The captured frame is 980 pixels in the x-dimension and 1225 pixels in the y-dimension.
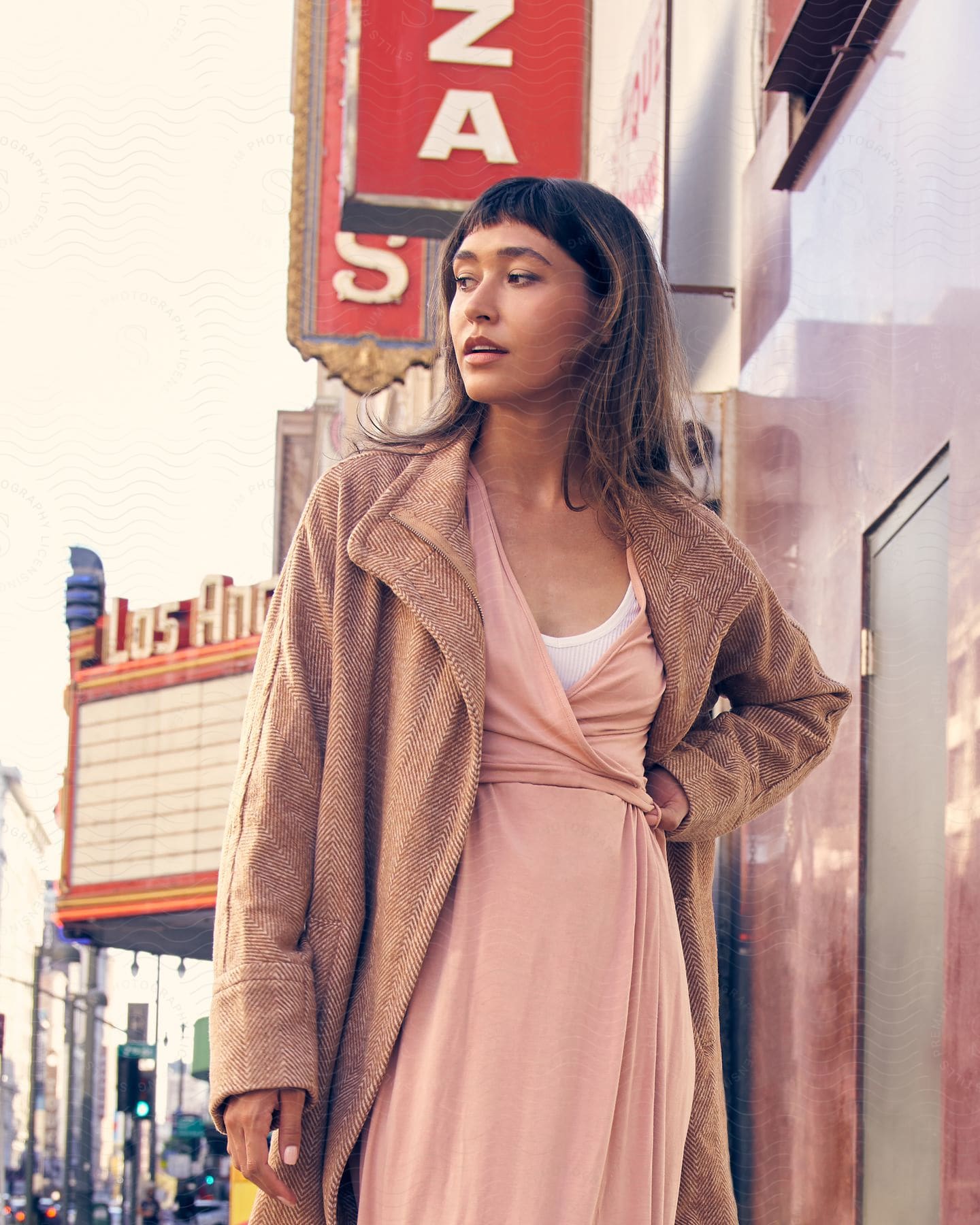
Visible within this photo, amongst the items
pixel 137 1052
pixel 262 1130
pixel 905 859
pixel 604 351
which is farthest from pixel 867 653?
pixel 137 1052

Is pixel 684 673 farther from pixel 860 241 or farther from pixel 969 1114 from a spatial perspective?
pixel 860 241

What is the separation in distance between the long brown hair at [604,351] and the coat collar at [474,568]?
0.15ft

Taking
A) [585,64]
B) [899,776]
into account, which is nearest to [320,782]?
[899,776]

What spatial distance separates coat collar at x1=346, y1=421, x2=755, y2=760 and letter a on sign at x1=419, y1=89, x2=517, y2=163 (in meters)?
3.84

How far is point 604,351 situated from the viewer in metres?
2.09

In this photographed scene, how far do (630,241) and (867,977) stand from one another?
1902mm

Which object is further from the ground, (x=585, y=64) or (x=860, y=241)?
(x=585, y=64)

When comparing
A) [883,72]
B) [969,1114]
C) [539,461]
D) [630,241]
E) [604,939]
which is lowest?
[969,1114]

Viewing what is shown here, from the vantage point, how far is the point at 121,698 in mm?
12914

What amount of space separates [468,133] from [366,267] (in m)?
2.09

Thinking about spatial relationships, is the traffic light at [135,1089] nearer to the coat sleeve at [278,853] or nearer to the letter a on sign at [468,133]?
the letter a on sign at [468,133]

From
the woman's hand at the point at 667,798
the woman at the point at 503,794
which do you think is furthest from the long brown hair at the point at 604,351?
the woman's hand at the point at 667,798

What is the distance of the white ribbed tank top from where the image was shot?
1.86 metres

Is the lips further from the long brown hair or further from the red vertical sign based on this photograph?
the red vertical sign
